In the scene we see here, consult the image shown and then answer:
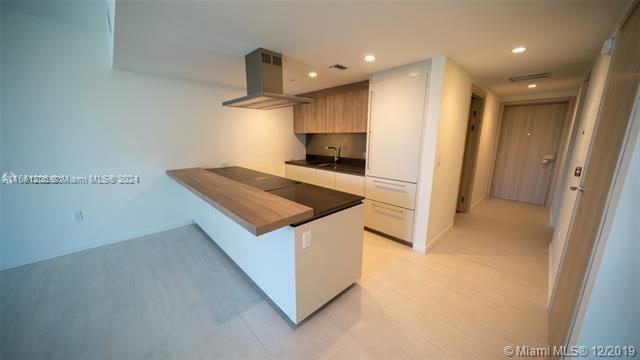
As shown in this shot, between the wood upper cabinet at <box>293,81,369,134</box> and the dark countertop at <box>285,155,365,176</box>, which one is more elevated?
the wood upper cabinet at <box>293,81,369,134</box>

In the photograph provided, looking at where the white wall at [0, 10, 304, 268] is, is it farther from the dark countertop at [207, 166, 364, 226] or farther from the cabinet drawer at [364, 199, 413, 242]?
the cabinet drawer at [364, 199, 413, 242]

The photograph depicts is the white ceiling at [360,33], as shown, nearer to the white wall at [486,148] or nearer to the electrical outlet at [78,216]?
the white wall at [486,148]

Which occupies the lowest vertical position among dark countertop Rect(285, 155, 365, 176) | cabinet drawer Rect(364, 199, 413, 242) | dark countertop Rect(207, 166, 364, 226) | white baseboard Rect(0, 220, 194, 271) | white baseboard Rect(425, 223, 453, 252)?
white baseboard Rect(0, 220, 194, 271)

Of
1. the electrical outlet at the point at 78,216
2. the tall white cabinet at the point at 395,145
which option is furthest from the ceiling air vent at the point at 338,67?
the electrical outlet at the point at 78,216

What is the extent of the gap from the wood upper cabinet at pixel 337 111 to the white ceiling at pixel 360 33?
0.69 m

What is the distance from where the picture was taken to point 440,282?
2184 millimetres

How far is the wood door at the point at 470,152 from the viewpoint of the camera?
3.76 metres

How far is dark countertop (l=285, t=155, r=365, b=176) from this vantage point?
3533mm

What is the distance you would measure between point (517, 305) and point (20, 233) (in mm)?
4967

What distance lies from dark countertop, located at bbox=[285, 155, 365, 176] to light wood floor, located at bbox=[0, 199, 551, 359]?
4.38 feet

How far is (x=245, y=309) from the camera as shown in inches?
72.7

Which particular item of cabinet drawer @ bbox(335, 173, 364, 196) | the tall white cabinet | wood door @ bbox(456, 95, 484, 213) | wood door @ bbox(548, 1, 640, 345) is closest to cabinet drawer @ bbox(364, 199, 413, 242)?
the tall white cabinet

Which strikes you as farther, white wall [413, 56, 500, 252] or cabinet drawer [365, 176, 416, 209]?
cabinet drawer [365, 176, 416, 209]

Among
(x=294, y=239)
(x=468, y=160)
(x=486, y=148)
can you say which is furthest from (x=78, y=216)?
(x=486, y=148)
